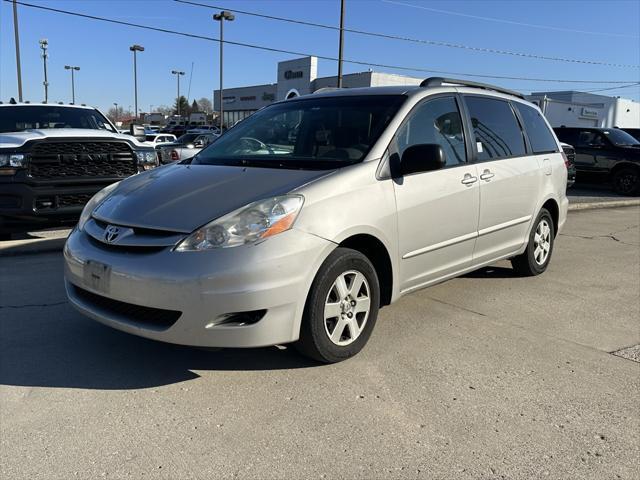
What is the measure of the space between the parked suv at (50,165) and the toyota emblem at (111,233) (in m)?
3.63

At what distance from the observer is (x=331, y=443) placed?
2.79 metres

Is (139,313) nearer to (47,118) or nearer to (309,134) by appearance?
(309,134)

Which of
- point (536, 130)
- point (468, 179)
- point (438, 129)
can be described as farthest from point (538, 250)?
point (438, 129)

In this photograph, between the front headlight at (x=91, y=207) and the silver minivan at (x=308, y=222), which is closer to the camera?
the silver minivan at (x=308, y=222)

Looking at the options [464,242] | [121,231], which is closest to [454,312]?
[464,242]

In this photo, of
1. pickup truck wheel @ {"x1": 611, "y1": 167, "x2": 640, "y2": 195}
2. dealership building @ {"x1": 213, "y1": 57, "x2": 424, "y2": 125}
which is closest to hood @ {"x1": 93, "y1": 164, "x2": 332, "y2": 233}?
pickup truck wheel @ {"x1": 611, "y1": 167, "x2": 640, "y2": 195}

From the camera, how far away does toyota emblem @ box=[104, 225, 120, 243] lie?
338 cm

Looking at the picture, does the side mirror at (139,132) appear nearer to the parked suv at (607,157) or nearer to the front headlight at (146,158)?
the front headlight at (146,158)

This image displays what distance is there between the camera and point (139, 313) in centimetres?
329

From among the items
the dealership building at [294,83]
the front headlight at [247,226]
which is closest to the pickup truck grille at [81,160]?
the front headlight at [247,226]

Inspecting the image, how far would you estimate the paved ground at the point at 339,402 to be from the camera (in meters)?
2.64

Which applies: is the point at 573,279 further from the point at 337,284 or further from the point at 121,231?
the point at 121,231

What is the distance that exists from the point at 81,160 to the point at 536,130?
5.27 m

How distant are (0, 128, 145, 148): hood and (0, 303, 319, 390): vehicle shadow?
3100mm
